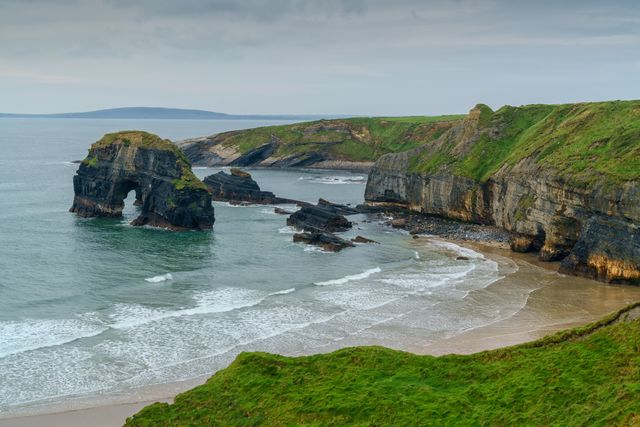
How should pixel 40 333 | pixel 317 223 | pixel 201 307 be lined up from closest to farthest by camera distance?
pixel 40 333 < pixel 201 307 < pixel 317 223

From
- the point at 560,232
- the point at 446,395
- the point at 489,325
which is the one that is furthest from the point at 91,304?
the point at 560,232

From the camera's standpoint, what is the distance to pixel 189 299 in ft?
159

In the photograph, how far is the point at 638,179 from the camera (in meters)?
52.8

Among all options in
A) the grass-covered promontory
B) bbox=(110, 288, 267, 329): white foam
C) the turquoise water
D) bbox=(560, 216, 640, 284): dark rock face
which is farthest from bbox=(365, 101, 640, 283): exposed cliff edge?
the grass-covered promontory

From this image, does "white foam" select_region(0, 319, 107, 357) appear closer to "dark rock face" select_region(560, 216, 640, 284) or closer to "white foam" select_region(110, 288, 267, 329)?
"white foam" select_region(110, 288, 267, 329)

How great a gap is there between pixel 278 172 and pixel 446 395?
424 feet

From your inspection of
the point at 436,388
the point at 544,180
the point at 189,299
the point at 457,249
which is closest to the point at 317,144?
the point at 457,249

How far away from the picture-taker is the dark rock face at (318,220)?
258ft

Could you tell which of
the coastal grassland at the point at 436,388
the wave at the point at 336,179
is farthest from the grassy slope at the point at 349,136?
the coastal grassland at the point at 436,388

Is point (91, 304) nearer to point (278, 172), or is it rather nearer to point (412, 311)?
point (412, 311)

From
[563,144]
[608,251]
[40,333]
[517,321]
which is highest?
[563,144]

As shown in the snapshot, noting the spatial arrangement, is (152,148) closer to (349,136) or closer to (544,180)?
(544,180)

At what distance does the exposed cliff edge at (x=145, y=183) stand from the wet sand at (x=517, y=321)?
3468 centimetres

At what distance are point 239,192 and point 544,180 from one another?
165 ft
